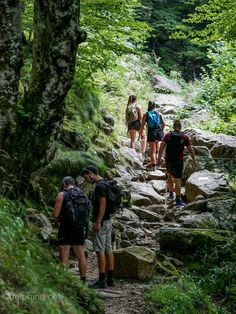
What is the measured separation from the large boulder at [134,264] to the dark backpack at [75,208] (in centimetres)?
114

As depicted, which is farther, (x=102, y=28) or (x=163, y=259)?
(x=163, y=259)

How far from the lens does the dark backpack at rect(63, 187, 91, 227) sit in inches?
266

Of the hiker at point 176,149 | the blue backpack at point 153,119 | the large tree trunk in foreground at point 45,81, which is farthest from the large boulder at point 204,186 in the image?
the large tree trunk in foreground at point 45,81

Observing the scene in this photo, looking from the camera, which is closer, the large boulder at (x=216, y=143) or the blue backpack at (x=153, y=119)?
the blue backpack at (x=153, y=119)

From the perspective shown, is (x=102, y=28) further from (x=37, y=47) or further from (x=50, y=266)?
(x=50, y=266)

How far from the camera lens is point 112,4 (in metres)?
7.71

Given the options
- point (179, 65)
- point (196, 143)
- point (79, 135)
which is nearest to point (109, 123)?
point (196, 143)

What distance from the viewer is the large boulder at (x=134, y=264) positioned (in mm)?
7480

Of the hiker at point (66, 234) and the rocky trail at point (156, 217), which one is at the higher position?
the hiker at point (66, 234)

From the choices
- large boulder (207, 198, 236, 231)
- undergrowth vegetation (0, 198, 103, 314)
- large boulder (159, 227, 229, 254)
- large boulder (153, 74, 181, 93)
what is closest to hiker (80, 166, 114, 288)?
large boulder (159, 227, 229, 254)

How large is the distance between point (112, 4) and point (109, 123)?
25.1 ft

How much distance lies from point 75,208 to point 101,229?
1.94ft

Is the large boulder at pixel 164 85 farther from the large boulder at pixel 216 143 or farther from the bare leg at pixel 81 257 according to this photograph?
the bare leg at pixel 81 257

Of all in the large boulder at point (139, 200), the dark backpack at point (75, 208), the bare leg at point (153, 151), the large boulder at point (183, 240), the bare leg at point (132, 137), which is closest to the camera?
the dark backpack at point (75, 208)
